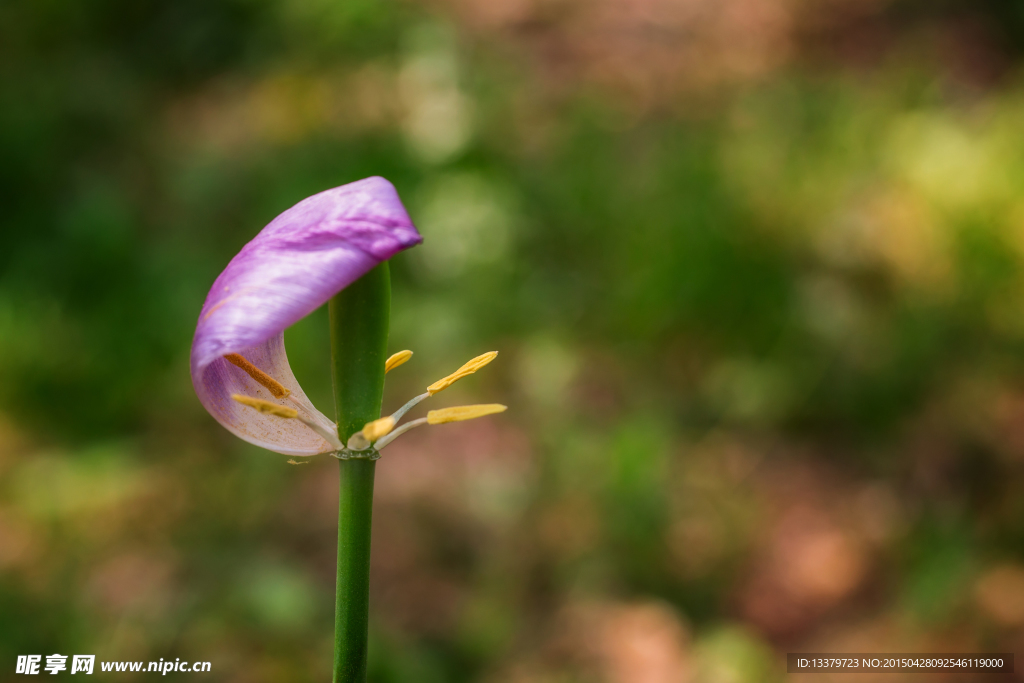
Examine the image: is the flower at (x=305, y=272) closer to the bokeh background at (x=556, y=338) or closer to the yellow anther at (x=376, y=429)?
the yellow anther at (x=376, y=429)

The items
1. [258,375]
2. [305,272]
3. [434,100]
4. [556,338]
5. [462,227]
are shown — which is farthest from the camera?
[434,100]

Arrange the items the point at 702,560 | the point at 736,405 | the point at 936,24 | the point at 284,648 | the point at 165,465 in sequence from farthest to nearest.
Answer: the point at 936,24 → the point at 736,405 → the point at 165,465 → the point at 702,560 → the point at 284,648

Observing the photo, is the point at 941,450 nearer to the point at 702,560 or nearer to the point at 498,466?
the point at 702,560

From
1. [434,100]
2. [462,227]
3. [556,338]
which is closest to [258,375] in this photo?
[556,338]

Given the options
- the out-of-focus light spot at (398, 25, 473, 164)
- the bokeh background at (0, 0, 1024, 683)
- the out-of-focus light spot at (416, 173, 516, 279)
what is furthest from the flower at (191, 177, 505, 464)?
the out-of-focus light spot at (398, 25, 473, 164)

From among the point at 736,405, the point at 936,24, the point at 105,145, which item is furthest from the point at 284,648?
the point at 936,24

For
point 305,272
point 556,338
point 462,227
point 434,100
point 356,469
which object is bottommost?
point 356,469

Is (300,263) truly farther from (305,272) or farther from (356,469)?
(356,469)
